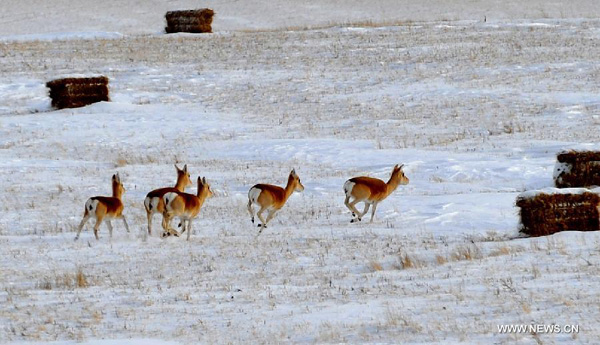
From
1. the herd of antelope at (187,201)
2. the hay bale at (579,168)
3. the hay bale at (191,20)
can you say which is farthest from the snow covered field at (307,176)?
the hay bale at (191,20)

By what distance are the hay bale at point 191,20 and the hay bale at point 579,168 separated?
28.8 metres

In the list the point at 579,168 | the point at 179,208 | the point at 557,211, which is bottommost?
the point at 557,211

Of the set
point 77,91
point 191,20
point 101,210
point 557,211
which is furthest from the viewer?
point 191,20

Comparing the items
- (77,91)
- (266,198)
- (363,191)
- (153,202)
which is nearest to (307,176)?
(363,191)

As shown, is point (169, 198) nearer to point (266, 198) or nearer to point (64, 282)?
point (266, 198)

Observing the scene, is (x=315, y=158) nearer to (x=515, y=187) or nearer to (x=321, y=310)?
(x=515, y=187)

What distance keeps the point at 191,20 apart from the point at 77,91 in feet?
48.8

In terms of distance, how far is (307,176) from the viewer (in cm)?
2348

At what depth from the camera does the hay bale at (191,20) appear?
47500 millimetres

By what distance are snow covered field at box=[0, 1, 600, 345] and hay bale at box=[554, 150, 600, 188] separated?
1.22 meters

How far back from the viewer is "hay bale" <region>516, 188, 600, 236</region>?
16.6 metres

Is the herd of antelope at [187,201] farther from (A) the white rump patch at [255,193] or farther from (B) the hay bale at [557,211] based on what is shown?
(B) the hay bale at [557,211]

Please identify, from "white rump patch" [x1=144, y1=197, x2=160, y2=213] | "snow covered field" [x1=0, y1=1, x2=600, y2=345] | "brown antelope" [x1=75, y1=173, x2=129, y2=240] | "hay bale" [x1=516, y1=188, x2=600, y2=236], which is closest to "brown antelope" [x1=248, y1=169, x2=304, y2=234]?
"snow covered field" [x1=0, y1=1, x2=600, y2=345]

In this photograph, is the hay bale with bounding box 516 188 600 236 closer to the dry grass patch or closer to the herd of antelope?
the herd of antelope
